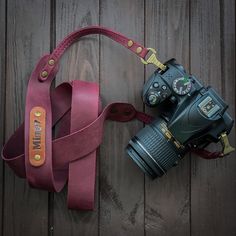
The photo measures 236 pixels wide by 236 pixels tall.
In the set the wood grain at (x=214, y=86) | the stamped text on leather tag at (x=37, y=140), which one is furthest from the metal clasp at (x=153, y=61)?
the stamped text on leather tag at (x=37, y=140)

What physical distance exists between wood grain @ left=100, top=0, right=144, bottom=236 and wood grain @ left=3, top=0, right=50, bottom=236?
0.40 ft

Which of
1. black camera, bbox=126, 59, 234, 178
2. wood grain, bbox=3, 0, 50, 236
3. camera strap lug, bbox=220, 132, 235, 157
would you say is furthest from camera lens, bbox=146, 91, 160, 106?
wood grain, bbox=3, 0, 50, 236

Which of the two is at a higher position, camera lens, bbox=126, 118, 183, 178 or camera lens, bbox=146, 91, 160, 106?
camera lens, bbox=146, 91, 160, 106

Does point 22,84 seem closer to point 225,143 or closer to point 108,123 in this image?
point 108,123

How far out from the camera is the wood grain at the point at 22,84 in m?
0.82

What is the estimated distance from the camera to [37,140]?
0.74m

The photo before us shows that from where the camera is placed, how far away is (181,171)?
33.0 inches

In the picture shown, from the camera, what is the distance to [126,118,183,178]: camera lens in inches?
29.0

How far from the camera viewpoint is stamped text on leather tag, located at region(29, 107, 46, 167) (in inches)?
29.1

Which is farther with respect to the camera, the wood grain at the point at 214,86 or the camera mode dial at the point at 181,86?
the wood grain at the point at 214,86

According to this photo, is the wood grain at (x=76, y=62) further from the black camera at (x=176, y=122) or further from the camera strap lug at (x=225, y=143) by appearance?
the camera strap lug at (x=225, y=143)

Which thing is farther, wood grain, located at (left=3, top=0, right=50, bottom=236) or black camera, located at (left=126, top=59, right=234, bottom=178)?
wood grain, located at (left=3, top=0, right=50, bottom=236)

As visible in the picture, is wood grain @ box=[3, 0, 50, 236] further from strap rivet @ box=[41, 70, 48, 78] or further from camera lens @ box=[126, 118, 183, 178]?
camera lens @ box=[126, 118, 183, 178]

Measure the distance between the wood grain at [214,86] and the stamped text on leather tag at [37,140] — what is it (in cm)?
31
